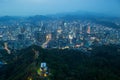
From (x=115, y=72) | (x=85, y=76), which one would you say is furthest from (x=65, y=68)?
(x=115, y=72)

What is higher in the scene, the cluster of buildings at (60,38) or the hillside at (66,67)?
the hillside at (66,67)

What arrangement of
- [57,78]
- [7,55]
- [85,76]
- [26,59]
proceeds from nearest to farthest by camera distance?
[57,78] → [85,76] → [26,59] → [7,55]

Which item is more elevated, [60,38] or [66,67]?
[66,67]

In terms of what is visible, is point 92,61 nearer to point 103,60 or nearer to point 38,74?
point 103,60

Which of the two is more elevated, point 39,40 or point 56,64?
point 56,64

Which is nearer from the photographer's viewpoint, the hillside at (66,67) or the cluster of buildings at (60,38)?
the hillside at (66,67)

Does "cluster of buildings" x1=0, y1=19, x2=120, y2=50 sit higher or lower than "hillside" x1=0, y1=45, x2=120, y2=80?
lower

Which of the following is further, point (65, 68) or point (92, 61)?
point (92, 61)

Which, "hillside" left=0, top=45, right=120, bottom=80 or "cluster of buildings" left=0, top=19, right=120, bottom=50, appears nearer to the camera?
"hillside" left=0, top=45, right=120, bottom=80

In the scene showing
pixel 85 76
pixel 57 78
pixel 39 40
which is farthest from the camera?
pixel 39 40

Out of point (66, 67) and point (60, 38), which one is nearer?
point (66, 67)
